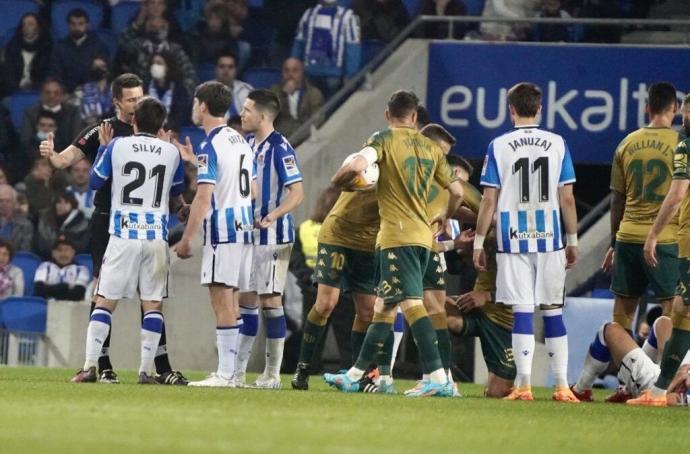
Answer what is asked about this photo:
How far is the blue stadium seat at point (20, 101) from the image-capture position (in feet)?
70.2

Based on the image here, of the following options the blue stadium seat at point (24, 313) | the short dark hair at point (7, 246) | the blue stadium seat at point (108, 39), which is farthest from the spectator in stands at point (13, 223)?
the blue stadium seat at point (108, 39)

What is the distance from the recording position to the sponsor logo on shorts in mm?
11758

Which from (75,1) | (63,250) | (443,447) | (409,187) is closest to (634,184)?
(409,187)

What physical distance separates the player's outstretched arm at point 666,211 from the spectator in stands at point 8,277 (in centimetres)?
952

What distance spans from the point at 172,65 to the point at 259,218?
828 centimetres

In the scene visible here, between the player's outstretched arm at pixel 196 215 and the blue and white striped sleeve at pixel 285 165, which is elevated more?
the blue and white striped sleeve at pixel 285 165

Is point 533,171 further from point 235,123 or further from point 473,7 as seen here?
point 473,7

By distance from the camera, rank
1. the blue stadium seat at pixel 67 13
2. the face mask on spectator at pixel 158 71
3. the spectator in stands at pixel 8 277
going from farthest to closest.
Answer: the blue stadium seat at pixel 67 13
the face mask on spectator at pixel 158 71
the spectator in stands at pixel 8 277

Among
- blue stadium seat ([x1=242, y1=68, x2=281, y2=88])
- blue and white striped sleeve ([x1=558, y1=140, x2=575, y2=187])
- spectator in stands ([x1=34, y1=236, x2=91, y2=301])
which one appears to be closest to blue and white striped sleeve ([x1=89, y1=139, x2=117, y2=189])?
blue and white striped sleeve ([x1=558, y1=140, x2=575, y2=187])

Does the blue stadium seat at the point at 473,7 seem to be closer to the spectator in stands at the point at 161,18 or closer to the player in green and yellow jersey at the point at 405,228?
the spectator in stands at the point at 161,18

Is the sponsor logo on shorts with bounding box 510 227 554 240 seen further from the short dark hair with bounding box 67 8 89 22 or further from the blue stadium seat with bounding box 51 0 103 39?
the blue stadium seat with bounding box 51 0 103 39

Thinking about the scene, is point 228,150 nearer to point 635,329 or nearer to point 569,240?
point 569,240

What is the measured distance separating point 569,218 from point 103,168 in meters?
3.21

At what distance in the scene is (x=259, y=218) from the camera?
12.6 metres
